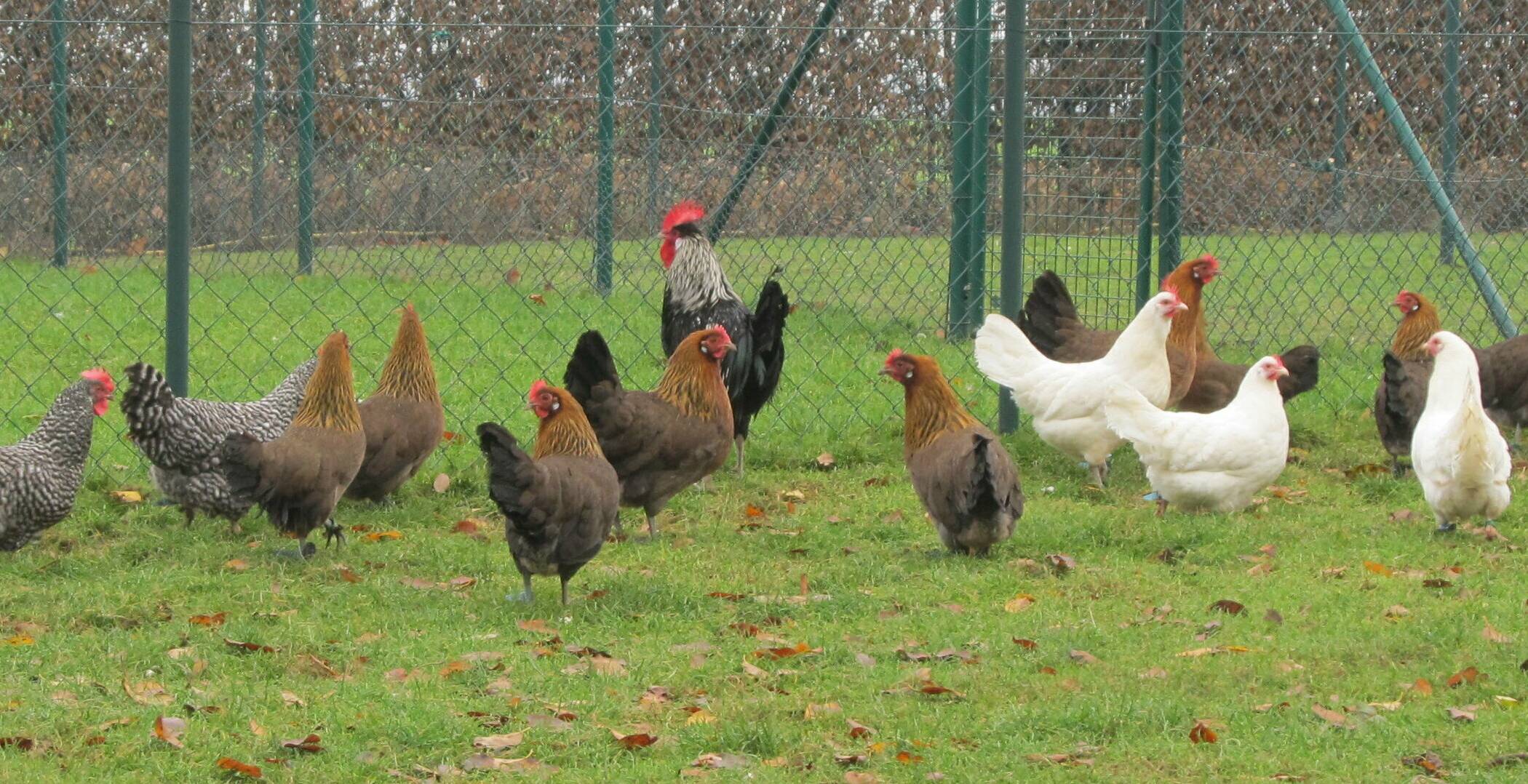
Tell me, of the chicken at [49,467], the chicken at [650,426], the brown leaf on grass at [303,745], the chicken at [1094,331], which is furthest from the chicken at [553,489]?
the chicken at [1094,331]

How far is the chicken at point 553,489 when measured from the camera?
14.7 ft

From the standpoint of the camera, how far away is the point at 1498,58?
413 inches

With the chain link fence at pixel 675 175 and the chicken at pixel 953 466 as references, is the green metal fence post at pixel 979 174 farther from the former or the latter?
the chicken at pixel 953 466

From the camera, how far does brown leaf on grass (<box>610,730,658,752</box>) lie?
11.8 feet

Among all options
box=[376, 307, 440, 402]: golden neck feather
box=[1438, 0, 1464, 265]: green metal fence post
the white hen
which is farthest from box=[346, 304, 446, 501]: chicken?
box=[1438, 0, 1464, 265]: green metal fence post

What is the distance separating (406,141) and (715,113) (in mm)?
2520

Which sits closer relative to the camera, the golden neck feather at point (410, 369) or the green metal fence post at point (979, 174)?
the golden neck feather at point (410, 369)

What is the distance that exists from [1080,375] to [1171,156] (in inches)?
83.3

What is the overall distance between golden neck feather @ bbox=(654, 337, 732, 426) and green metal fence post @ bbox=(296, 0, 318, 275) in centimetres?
383

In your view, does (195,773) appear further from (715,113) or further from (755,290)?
(755,290)

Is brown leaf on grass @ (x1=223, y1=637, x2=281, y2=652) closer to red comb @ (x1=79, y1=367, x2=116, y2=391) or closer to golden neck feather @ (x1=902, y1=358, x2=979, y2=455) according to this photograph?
red comb @ (x1=79, y1=367, x2=116, y2=391)

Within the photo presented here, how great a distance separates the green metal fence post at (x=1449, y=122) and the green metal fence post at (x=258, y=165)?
7116mm

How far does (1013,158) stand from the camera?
22.4 feet

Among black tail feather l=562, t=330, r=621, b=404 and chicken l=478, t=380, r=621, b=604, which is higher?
black tail feather l=562, t=330, r=621, b=404
